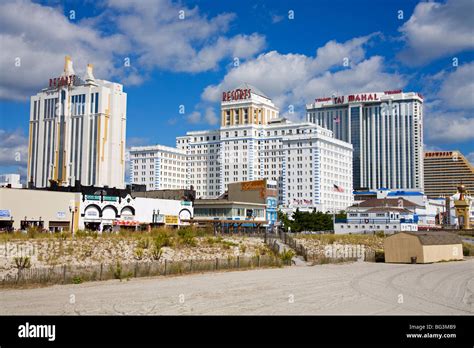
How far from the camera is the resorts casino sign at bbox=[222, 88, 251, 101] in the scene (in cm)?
18938

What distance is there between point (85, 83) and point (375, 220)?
10989 centimetres

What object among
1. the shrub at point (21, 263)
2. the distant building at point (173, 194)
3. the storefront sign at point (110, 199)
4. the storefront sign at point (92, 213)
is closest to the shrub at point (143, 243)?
the shrub at point (21, 263)

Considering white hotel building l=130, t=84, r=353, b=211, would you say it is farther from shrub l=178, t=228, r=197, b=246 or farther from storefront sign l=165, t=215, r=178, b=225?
shrub l=178, t=228, r=197, b=246

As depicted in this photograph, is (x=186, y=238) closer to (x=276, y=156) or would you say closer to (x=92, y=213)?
(x=92, y=213)

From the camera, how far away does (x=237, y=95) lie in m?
191

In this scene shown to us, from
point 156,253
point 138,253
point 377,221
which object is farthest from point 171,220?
point 138,253

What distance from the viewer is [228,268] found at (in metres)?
43.6

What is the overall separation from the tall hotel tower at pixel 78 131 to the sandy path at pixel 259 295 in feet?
444

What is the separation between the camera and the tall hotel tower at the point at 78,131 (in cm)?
16975

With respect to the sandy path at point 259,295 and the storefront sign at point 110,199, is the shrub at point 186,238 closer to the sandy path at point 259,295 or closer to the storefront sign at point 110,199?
the sandy path at point 259,295

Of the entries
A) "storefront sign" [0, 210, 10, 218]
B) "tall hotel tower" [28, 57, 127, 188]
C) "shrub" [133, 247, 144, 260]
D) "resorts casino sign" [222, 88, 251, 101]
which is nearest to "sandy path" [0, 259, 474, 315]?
"shrub" [133, 247, 144, 260]

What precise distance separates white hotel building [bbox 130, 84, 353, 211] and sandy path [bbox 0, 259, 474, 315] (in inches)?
4892
